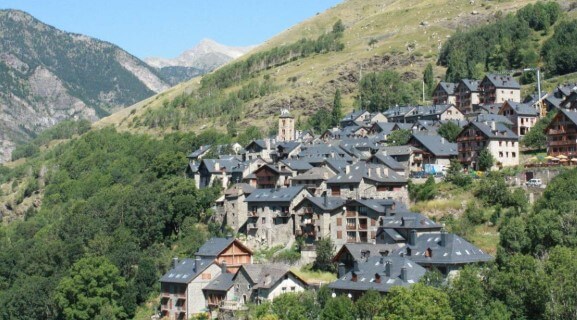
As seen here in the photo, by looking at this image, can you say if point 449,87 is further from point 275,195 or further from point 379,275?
point 379,275

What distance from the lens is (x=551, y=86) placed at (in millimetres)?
147625

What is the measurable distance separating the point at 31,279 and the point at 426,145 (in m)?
52.2

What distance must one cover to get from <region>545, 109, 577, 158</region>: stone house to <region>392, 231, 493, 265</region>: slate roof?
30.0m

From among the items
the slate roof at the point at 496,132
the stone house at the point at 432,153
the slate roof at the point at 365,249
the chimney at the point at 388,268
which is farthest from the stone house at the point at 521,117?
the chimney at the point at 388,268

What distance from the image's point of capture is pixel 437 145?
112m

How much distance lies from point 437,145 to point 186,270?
3673 centimetres

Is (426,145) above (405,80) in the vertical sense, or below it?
below

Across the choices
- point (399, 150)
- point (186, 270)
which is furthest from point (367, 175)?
point (186, 270)

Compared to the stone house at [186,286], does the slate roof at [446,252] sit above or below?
above

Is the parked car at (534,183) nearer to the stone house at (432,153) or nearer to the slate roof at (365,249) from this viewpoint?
the stone house at (432,153)

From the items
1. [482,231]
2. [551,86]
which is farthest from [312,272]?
[551,86]

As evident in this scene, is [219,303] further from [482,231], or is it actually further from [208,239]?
[482,231]

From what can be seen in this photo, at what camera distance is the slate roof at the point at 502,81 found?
14538 cm

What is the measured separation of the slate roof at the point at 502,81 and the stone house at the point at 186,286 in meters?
69.7
